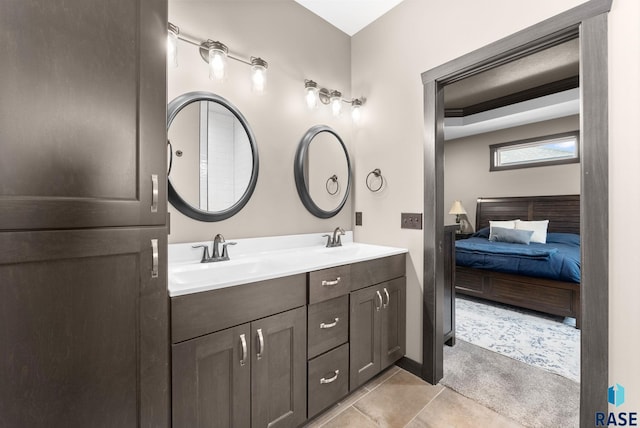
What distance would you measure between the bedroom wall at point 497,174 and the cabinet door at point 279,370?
16.4 ft

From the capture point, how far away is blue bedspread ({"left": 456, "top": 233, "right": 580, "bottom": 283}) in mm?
2805

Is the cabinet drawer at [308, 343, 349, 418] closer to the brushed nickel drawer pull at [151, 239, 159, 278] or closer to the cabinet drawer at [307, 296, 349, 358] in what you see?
the cabinet drawer at [307, 296, 349, 358]

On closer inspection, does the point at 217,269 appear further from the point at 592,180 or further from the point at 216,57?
the point at 592,180

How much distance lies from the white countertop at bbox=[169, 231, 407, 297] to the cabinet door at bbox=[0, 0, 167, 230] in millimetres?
381

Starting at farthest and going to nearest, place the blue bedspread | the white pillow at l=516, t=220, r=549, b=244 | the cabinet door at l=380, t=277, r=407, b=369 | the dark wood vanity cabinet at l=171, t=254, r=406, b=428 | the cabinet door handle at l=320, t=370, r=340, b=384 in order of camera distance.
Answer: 1. the white pillow at l=516, t=220, r=549, b=244
2. the blue bedspread
3. the cabinet door at l=380, t=277, r=407, b=369
4. the cabinet door handle at l=320, t=370, r=340, b=384
5. the dark wood vanity cabinet at l=171, t=254, r=406, b=428

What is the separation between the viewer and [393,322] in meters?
1.93

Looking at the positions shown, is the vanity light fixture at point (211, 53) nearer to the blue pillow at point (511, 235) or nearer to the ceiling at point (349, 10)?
the ceiling at point (349, 10)

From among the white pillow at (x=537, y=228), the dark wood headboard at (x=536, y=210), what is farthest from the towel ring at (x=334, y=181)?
the dark wood headboard at (x=536, y=210)

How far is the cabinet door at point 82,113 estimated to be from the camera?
720 millimetres

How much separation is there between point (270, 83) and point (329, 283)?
1454mm

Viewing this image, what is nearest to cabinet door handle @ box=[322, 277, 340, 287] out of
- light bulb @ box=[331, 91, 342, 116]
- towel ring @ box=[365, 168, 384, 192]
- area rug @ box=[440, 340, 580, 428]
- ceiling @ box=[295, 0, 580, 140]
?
towel ring @ box=[365, 168, 384, 192]

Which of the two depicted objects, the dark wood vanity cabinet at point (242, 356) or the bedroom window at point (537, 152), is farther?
the bedroom window at point (537, 152)

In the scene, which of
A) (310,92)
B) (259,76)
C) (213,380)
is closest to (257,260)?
(213,380)

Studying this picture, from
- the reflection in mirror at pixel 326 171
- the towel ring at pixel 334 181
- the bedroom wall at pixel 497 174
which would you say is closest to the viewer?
the reflection in mirror at pixel 326 171
